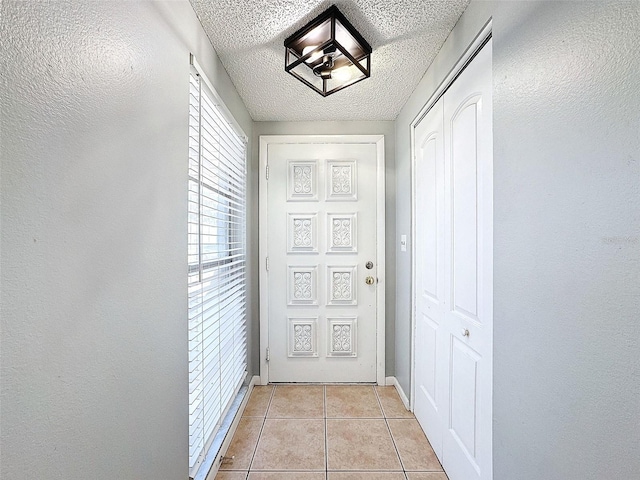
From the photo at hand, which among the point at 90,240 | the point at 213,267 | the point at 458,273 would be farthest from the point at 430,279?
the point at 90,240

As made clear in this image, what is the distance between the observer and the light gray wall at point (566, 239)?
711mm

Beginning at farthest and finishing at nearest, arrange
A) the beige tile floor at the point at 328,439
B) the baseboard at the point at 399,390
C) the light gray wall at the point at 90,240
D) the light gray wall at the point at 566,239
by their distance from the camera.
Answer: the baseboard at the point at 399,390, the beige tile floor at the point at 328,439, the light gray wall at the point at 566,239, the light gray wall at the point at 90,240

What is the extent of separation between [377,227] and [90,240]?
2.30 m

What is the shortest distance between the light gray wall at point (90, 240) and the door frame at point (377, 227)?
153 centimetres

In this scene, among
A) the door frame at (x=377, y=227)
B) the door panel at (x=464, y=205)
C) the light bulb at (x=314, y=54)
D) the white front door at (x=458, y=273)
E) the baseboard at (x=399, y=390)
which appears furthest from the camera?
the door frame at (x=377, y=227)

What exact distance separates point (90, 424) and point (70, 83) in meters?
0.79

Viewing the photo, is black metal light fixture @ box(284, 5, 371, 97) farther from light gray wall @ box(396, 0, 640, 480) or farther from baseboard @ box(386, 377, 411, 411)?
baseboard @ box(386, 377, 411, 411)

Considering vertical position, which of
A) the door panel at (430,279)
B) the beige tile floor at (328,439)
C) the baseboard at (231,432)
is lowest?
the beige tile floor at (328,439)

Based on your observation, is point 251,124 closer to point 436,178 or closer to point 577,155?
point 436,178

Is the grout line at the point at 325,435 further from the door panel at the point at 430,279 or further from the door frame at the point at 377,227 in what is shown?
the door panel at the point at 430,279

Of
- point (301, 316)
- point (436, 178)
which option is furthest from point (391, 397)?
point (436, 178)

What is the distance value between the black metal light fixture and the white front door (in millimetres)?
512

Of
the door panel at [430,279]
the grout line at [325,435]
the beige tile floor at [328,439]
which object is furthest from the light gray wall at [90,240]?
the door panel at [430,279]

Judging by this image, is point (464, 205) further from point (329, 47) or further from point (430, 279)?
point (329, 47)
